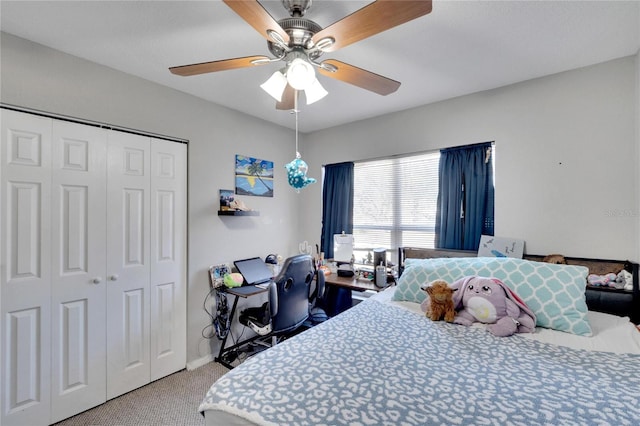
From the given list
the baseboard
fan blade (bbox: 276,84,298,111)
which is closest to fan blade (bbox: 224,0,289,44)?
fan blade (bbox: 276,84,298,111)

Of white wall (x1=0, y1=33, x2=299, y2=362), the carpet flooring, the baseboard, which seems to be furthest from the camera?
the baseboard

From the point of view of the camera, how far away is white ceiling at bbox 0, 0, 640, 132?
57.9 inches

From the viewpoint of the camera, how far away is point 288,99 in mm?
1885

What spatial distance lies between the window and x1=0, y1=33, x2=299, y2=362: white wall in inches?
37.0

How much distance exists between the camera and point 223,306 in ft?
9.02

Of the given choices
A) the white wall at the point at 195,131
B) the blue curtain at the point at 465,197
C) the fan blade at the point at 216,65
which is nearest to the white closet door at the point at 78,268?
the white wall at the point at 195,131

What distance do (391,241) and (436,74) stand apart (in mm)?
1730

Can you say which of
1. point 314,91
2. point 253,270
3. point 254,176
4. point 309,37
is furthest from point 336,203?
point 309,37

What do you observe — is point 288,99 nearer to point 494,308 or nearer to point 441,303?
point 441,303

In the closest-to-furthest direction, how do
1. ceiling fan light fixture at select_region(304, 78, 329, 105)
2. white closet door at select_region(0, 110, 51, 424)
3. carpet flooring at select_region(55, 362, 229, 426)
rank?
ceiling fan light fixture at select_region(304, 78, 329, 105), white closet door at select_region(0, 110, 51, 424), carpet flooring at select_region(55, 362, 229, 426)

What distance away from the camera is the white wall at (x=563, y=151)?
1.92 metres

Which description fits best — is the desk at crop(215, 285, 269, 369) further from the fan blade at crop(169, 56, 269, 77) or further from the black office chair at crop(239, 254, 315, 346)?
the fan blade at crop(169, 56, 269, 77)

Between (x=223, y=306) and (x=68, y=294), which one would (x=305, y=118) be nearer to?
(x=223, y=306)

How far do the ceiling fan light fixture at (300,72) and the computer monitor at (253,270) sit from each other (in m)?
2.08
